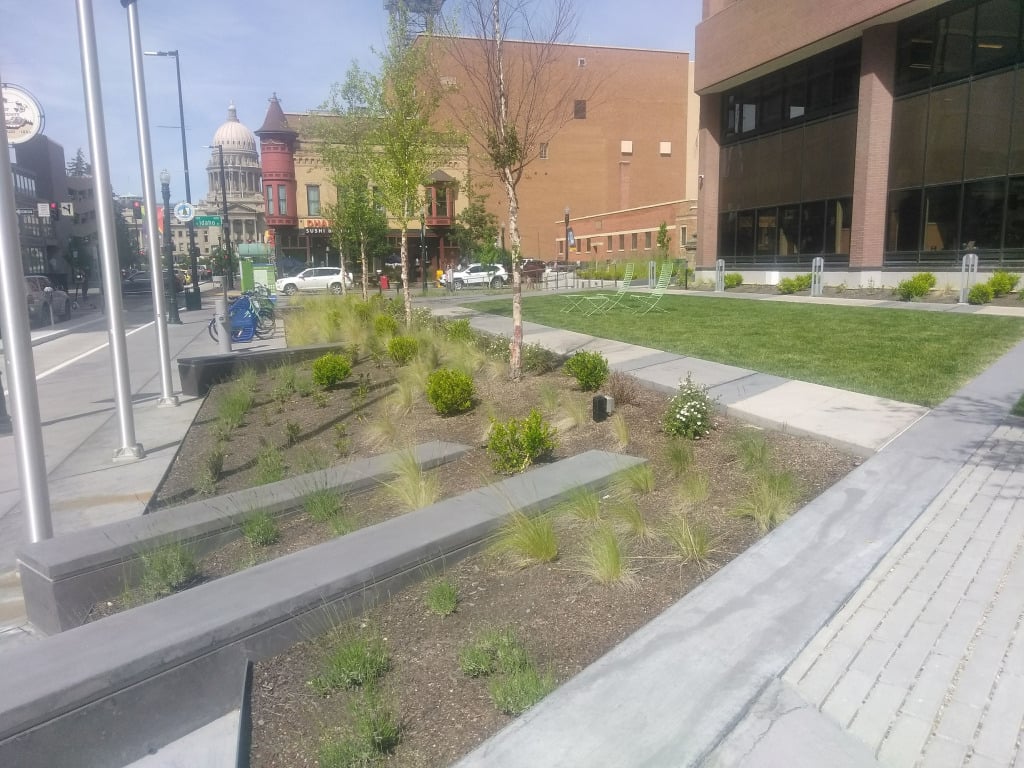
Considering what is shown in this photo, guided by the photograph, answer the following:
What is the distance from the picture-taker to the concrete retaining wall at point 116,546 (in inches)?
165

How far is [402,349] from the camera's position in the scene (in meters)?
11.5

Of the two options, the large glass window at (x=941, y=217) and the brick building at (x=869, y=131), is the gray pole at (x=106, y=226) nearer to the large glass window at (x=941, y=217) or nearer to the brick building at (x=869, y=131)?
the brick building at (x=869, y=131)

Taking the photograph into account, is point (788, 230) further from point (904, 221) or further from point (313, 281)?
point (313, 281)

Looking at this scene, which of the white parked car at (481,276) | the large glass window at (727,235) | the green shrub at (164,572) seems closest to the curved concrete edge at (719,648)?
the green shrub at (164,572)

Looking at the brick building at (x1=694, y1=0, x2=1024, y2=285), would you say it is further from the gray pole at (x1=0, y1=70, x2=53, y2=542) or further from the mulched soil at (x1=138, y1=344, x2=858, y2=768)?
the gray pole at (x1=0, y1=70, x2=53, y2=542)

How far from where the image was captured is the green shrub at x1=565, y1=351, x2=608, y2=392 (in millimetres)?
8609

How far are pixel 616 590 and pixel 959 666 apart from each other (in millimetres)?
1638

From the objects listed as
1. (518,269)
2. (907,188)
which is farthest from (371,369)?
(907,188)

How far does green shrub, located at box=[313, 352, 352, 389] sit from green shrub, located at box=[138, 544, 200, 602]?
18.8 feet

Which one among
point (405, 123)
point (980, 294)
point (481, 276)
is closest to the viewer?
point (405, 123)

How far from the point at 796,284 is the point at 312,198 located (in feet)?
129

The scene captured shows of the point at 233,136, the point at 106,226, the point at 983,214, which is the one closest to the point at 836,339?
the point at 106,226

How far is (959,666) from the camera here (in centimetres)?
334

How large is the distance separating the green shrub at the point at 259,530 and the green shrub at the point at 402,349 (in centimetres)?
643
